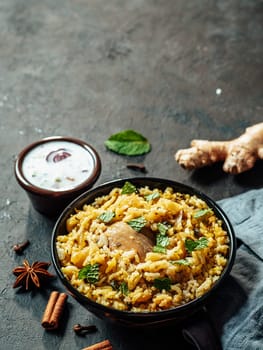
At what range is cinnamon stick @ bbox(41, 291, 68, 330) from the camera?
2.51m

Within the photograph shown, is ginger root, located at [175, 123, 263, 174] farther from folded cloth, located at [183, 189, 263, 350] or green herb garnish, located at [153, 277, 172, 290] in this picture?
green herb garnish, located at [153, 277, 172, 290]

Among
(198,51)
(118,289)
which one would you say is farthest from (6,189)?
(198,51)

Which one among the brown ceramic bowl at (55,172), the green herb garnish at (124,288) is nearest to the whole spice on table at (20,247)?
the brown ceramic bowl at (55,172)

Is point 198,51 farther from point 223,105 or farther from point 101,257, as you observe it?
point 101,257

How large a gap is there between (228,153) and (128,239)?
1008 millimetres

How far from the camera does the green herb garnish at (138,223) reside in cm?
250

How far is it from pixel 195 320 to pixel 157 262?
0.27 metres

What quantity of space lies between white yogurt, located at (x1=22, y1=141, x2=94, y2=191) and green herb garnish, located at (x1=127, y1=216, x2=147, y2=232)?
0.47 m

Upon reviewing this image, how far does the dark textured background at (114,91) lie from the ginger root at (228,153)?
0.06m

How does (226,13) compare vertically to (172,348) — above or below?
above

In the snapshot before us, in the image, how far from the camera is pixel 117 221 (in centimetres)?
256

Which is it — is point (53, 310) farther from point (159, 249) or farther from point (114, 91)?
point (114, 91)

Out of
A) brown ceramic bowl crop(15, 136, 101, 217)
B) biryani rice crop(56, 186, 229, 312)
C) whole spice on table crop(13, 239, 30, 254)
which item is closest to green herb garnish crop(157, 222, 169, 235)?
biryani rice crop(56, 186, 229, 312)

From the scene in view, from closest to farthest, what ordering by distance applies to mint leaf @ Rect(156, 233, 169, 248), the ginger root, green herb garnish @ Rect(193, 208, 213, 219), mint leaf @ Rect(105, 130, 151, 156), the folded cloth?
the folded cloth, mint leaf @ Rect(156, 233, 169, 248), green herb garnish @ Rect(193, 208, 213, 219), the ginger root, mint leaf @ Rect(105, 130, 151, 156)
